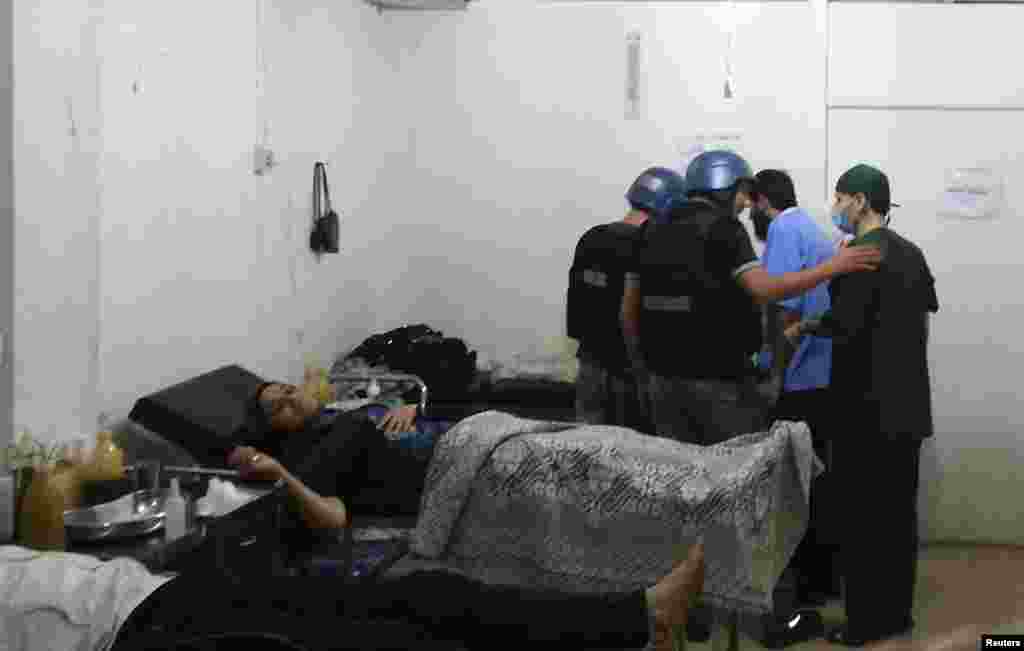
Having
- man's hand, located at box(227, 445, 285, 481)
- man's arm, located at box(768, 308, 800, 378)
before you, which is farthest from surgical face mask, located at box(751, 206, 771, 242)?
man's hand, located at box(227, 445, 285, 481)

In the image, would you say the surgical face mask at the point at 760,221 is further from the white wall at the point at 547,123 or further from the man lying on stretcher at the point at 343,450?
the man lying on stretcher at the point at 343,450

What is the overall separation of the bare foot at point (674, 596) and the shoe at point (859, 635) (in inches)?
72.3

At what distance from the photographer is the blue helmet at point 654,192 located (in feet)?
15.9

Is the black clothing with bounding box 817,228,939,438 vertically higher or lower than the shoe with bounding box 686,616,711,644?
higher

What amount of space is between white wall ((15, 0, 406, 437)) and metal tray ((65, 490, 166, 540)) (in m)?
0.42

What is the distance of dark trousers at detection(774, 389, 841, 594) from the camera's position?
480cm

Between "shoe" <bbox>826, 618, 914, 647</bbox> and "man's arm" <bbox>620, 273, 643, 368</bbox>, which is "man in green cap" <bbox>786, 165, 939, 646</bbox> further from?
"man's arm" <bbox>620, 273, 643, 368</bbox>

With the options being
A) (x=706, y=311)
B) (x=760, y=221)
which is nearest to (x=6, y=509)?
(x=706, y=311)

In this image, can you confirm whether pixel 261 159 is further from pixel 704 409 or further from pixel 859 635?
pixel 859 635

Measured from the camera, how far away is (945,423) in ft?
19.1

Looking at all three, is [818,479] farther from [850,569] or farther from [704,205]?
[704,205]

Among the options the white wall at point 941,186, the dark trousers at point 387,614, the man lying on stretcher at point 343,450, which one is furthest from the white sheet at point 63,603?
the white wall at point 941,186

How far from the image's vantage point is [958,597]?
195 inches

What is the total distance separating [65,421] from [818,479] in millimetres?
2829
